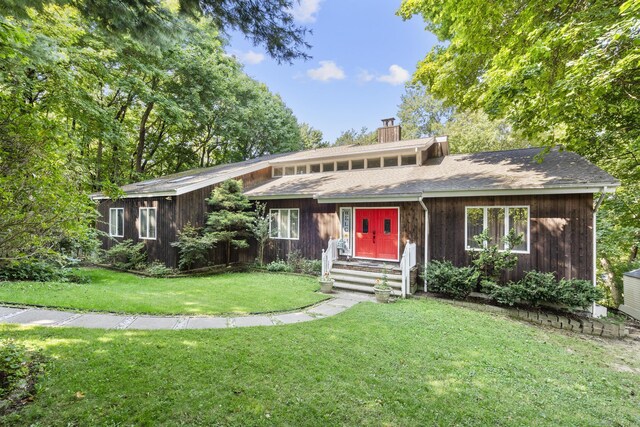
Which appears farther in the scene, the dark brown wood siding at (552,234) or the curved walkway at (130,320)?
the dark brown wood siding at (552,234)

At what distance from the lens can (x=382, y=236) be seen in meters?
10.6

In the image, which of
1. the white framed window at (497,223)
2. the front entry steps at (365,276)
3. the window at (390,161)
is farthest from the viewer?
the window at (390,161)

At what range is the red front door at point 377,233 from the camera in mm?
10359

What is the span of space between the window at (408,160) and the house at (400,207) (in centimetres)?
4

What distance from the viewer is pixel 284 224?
1250 centimetres

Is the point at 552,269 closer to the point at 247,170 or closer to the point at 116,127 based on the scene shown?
the point at 247,170

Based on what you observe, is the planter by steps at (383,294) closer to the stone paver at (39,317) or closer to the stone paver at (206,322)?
the stone paver at (206,322)

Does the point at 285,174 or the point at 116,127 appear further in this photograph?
the point at 285,174

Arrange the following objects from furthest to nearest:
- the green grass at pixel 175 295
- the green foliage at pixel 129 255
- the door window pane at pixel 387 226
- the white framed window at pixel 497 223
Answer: the green foliage at pixel 129 255 → the door window pane at pixel 387 226 → the white framed window at pixel 497 223 → the green grass at pixel 175 295

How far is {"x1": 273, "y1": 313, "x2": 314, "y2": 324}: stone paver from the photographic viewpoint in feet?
20.0

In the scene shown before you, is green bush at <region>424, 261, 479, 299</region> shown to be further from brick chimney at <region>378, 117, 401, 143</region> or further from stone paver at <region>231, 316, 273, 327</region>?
brick chimney at <region>378, 117, 401, 143</region>

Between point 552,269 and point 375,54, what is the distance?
44.6 ft

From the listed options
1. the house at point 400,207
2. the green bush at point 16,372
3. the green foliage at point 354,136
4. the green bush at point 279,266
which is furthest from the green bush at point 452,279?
the green foliage at point 354,136

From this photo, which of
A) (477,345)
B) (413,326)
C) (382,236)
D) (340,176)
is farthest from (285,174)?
(477,345)
